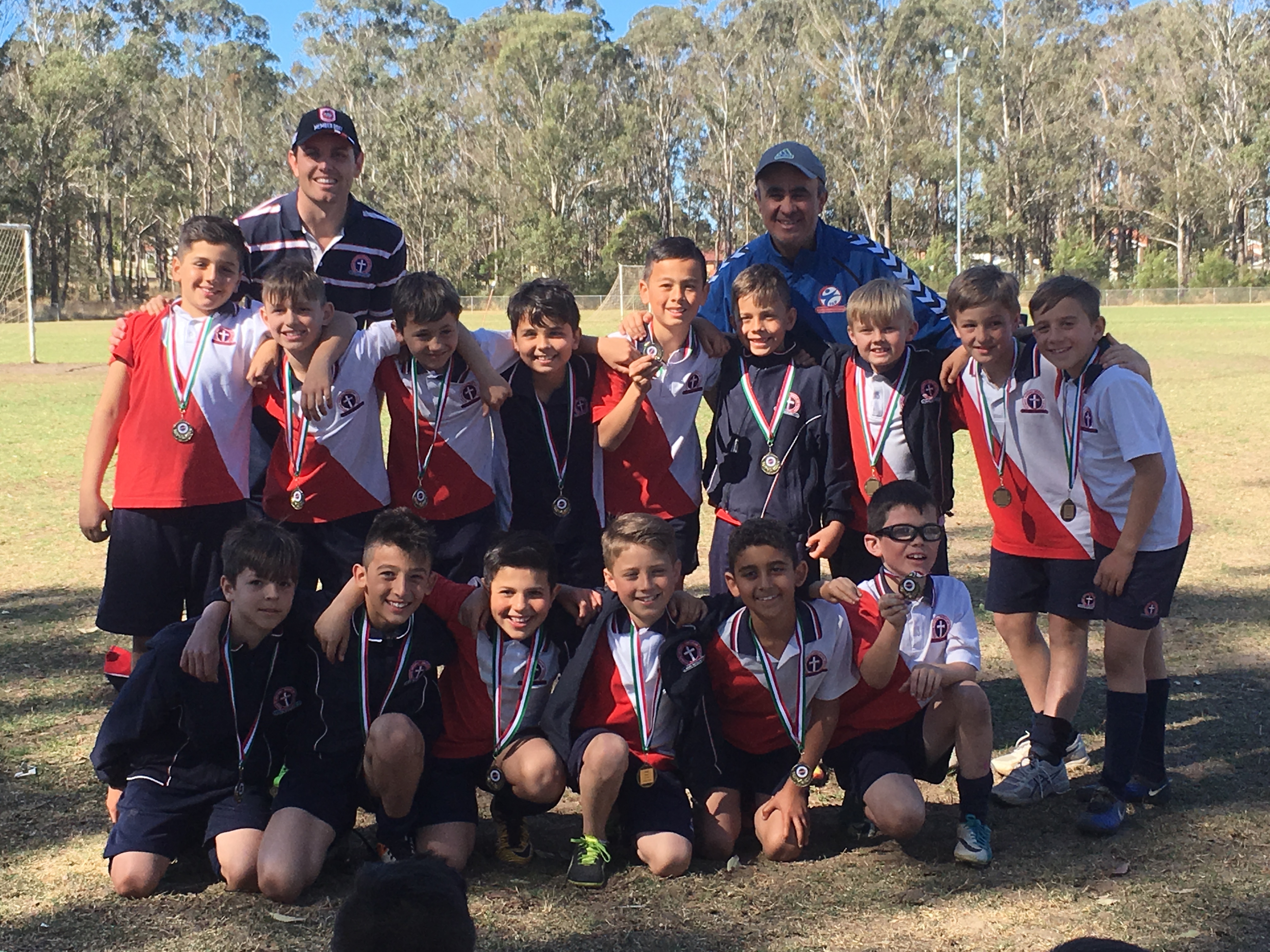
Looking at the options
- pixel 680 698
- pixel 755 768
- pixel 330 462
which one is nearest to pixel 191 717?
pixel 330 462

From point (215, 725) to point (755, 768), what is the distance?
1.82 metres

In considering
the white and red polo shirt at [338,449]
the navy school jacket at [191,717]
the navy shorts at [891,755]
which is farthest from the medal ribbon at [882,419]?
the navy school jacket at [191,717]

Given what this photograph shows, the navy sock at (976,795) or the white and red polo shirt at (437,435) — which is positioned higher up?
the white and red polo shirt at (437,435)

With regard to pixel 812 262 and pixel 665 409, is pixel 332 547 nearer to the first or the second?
pixel 665 409

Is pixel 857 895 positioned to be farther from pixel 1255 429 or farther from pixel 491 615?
pixel 1255 429

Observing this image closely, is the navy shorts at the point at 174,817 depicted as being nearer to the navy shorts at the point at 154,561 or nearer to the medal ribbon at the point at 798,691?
the navy shorts at the point at 154,561

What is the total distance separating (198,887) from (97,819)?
0.75 meters

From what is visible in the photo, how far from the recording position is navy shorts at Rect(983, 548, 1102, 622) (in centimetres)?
481

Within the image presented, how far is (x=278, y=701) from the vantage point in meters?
4.24

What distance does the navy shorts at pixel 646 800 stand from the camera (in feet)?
13.8

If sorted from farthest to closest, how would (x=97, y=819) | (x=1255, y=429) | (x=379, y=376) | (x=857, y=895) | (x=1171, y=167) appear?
1. (x=1171, y=167)
2. (x=1255, y=429)
3. (x=379, y=376)
4. (x=97, y=819)
5. (x=857, y=895)

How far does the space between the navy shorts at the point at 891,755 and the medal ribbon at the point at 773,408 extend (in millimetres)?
1214

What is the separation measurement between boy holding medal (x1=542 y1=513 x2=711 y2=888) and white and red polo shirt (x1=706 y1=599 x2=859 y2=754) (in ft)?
0.41

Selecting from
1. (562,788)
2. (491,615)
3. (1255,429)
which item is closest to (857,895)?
(562,788)
